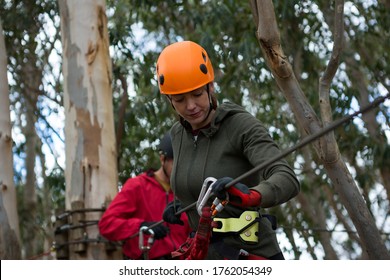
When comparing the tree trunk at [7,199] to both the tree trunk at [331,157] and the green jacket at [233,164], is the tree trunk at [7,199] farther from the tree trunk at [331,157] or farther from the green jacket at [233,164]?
the green jacket at [233,164]

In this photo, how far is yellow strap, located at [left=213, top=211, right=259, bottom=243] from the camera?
329 cm

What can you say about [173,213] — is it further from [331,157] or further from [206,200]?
[331,157]

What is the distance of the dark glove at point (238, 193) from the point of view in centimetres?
298

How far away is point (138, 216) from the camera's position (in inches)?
213

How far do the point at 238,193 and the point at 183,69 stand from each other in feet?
2.59

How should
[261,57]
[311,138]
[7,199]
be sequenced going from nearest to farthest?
[311,138] < [7,199] < [261,57]

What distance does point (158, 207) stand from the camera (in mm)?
5406

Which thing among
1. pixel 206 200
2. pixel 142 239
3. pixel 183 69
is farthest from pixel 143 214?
pixel 206 200

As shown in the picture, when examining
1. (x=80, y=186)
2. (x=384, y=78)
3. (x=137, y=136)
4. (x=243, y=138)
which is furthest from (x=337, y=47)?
(x=137, y=136)

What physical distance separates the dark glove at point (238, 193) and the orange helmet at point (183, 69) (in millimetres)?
618

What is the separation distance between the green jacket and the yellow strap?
0.03 m

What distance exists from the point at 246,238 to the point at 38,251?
12.9 m

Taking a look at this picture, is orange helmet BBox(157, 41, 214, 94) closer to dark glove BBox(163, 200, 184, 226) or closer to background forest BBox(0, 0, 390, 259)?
dark glove BBox(163, 200, 184, 226)
